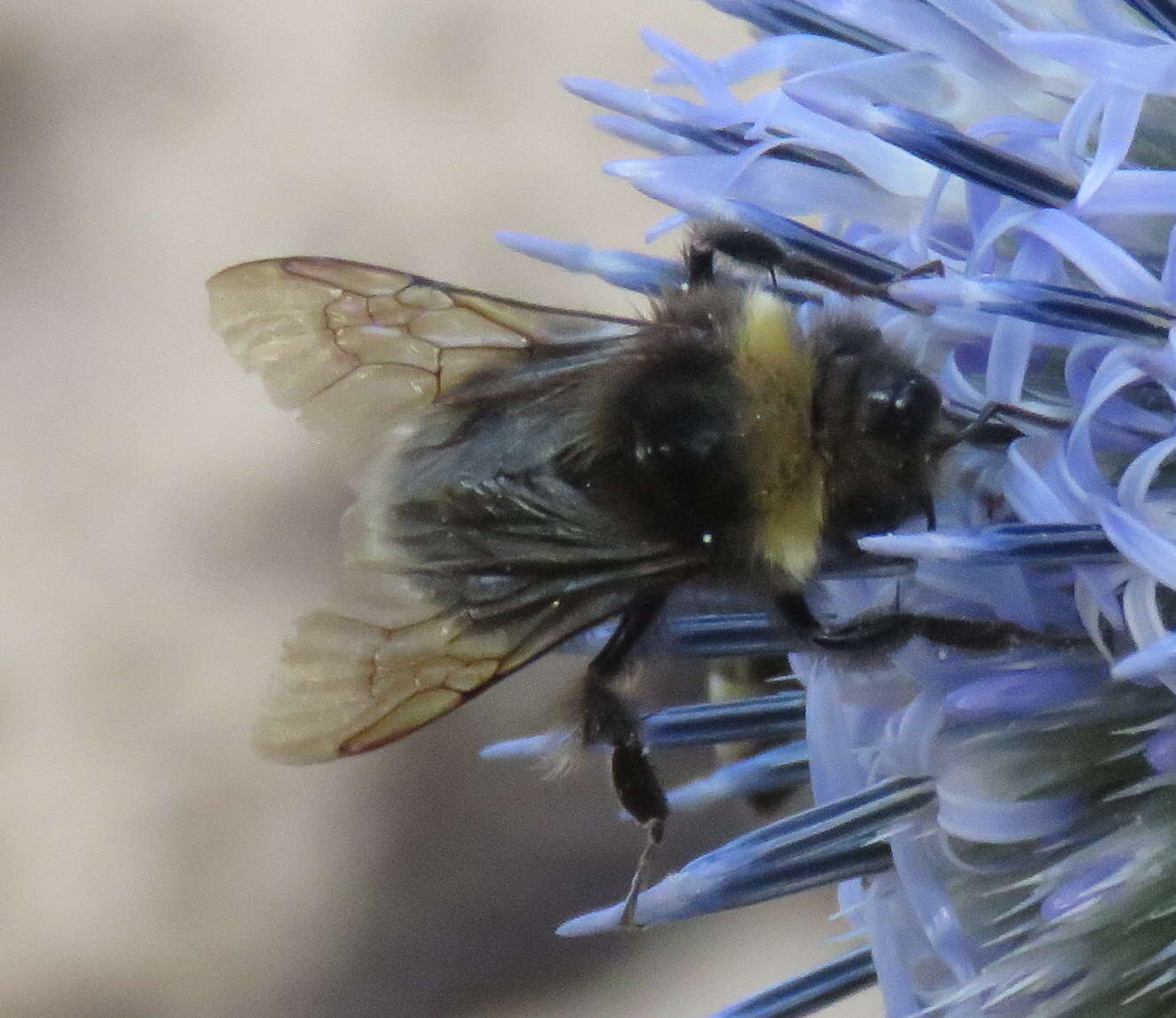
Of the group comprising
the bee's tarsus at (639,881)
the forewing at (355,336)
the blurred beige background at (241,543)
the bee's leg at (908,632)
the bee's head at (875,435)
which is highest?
the bee's head at (875,435)

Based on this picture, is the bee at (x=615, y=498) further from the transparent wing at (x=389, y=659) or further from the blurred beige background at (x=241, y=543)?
the blurred beige background at (x=241, y=543)

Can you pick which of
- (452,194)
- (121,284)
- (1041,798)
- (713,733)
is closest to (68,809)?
(121,284)

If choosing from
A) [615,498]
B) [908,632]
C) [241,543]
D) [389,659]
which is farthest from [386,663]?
[241,543]

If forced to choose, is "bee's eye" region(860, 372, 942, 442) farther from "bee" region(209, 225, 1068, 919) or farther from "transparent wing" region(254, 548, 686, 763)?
"transparent wing" region(254, 548, 686, 763)

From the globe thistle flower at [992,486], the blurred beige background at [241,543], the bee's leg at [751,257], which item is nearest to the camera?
the globe thistle flower at [992,486]

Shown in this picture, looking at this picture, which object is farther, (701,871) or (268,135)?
(268,135)

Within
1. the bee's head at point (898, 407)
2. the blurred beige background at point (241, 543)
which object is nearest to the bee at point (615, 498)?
the bee's head at point (898, 407)

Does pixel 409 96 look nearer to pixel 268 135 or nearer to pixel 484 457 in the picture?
pixel 268 135
